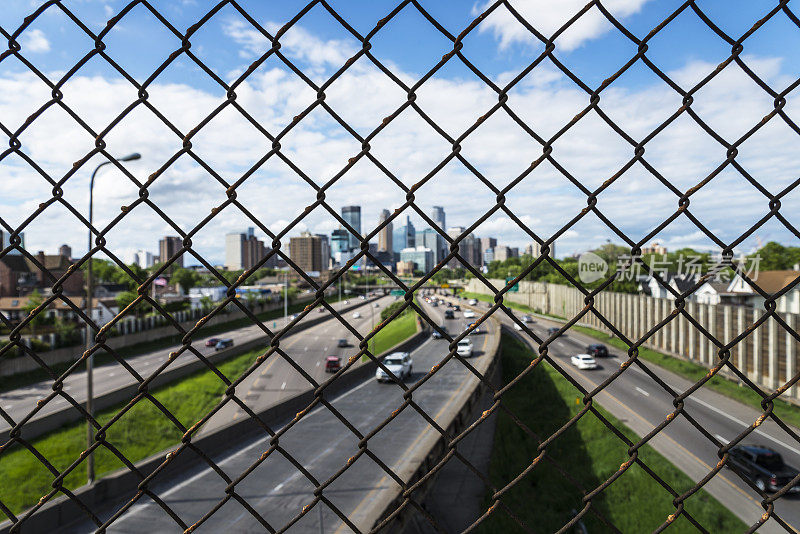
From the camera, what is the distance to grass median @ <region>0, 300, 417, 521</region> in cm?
1777

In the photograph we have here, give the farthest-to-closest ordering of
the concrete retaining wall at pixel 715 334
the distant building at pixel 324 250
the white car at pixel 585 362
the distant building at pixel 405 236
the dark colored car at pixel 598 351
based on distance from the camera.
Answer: the dark colored car at pixel 598 351
the white car at pixel 585 362
the concrete retaining wall at pixel 715 334
the distant building at pixel 324 250
the distant building at pixel 405 236

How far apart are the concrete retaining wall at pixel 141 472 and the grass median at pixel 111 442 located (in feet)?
5.47

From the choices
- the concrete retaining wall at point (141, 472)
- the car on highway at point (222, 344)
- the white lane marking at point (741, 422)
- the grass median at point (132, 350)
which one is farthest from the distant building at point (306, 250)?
the white lane marking at point (741, 422)

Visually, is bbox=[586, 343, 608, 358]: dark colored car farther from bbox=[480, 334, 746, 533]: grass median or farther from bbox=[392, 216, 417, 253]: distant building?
bbox=[392, 216, 417, 253]: distant building

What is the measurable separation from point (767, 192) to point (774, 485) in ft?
68.4

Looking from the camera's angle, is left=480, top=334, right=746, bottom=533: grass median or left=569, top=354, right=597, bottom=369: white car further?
left=569, top=354, right=597, bottom=369: white car

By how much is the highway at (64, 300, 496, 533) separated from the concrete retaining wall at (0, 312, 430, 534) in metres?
0.49

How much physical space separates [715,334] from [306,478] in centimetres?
2340

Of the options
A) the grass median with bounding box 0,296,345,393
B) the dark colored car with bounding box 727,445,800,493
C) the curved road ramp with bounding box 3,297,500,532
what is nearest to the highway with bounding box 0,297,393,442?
the grass median with bounding box 0,296,345,393

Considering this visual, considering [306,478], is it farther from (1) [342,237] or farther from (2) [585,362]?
(2) [585,362]

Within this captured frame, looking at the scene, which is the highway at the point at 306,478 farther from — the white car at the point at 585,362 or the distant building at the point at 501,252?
the distant building at the point at 501,252

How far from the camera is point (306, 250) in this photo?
36.5m

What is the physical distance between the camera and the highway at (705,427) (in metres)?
17.8

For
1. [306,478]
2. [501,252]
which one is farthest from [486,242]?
[306,478]
